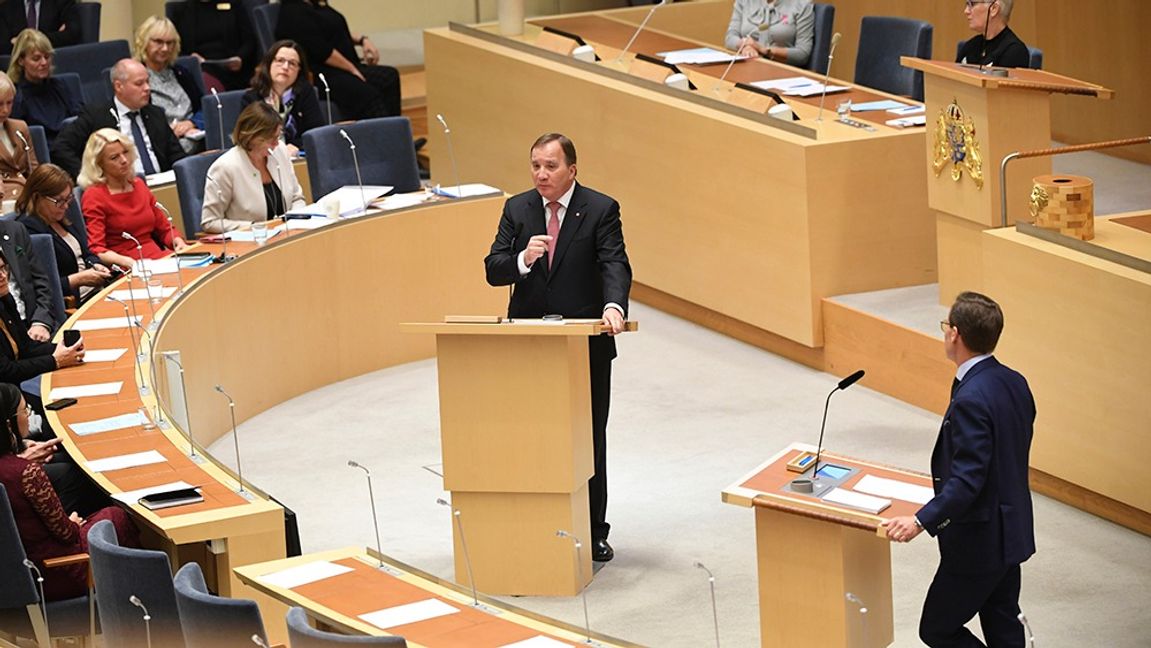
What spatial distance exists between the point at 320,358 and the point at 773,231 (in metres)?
2.13

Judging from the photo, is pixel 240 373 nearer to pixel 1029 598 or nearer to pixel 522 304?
pixel 522 304

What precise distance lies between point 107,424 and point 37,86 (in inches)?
173

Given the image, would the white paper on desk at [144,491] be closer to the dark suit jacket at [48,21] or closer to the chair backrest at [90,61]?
the chair backrest at [90,61]

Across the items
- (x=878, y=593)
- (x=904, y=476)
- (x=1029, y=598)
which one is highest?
(x=904, y=476)

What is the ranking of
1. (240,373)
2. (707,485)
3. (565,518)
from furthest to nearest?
(240,373)
(707,485)
(565,518)

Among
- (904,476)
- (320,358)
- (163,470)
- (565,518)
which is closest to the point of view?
(904,476)

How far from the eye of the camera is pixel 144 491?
500 cm

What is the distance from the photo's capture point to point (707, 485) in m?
6.62

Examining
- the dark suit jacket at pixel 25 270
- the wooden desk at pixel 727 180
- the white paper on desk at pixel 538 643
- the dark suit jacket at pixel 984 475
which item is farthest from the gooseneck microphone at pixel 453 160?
the white paper on desk at pixel 538 643

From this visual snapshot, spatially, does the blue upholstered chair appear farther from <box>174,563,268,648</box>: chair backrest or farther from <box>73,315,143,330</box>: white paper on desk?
<box>73,315,143,330</box>: white paper on desk

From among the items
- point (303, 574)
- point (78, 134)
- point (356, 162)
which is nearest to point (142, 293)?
point (356, 162)

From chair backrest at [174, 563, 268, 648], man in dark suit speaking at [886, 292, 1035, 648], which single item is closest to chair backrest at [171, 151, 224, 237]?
chair backrest at [174, 563, 268, 648]

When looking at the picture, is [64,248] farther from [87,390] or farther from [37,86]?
[37,86]

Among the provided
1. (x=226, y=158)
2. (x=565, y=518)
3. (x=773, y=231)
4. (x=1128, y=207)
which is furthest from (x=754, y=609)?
(x=1128, y=207)
